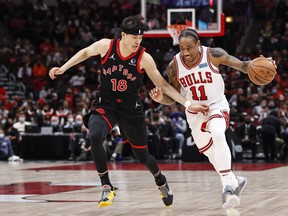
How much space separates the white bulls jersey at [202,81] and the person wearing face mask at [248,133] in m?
11.6

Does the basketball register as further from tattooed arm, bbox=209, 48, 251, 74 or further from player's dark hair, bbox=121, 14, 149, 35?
player's dark hair, bbox=121, 14, 149, 35

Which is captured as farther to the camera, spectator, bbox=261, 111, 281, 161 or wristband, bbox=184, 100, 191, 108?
spectator, bbox=261, 111, 281, 161

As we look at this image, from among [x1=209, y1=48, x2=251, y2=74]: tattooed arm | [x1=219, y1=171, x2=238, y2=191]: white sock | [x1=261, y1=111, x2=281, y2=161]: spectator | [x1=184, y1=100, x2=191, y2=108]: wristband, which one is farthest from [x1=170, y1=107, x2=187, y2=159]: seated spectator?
[x1=219, y1=171, x2=238, y2=191]: white sock

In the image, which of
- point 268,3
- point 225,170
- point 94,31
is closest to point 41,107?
point 94,31

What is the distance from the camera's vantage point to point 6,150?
65.3 ft

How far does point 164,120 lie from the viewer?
19.6 m

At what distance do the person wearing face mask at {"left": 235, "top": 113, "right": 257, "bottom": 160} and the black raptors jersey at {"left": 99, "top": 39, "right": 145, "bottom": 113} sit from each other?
11666mm

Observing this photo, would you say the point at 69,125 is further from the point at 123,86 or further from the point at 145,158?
the point at 123,86

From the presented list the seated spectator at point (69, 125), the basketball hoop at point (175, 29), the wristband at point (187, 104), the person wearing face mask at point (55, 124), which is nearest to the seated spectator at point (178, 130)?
the seated spectator at point (69, 125)

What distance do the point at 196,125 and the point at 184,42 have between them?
2.82 ft

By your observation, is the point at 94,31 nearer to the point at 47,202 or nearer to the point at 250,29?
the point at 250,29

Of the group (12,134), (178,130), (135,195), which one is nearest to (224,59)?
(135,195)

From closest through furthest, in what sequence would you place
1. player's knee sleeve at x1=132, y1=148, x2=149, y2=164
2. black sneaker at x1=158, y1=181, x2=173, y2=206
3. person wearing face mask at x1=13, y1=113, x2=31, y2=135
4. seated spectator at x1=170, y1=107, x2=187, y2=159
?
black sneaker at x1=158, y1=181, x2=173, y2=206 < player's knee sleeve at x1=132, y1=148, x2=149, y2=164 < seated spectator at x1=170, y1=107, x2=187, y2=159 < person wearing face mask at x1=13, y1=113, x2=31, y2=135

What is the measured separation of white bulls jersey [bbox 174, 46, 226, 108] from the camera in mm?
7230
